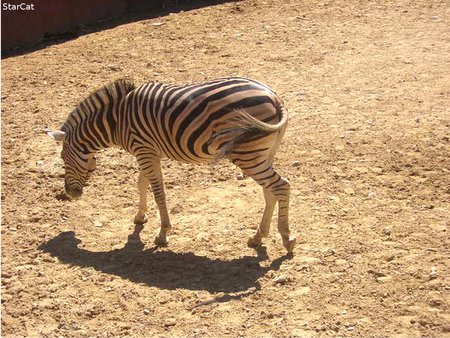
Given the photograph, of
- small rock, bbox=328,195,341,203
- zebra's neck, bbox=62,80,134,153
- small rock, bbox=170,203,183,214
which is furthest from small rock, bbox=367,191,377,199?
zebra's neck, bbox=62,80,134,153

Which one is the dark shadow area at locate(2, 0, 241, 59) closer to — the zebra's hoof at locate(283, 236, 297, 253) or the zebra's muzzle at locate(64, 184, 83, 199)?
the zebra's muzzle at locate(64, 184, 83, 199)

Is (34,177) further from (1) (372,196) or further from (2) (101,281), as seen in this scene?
(1) (372,196)

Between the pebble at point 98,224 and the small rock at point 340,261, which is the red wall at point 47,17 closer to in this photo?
the pebble at point 98,224

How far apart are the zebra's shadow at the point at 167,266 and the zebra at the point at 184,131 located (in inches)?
12.0

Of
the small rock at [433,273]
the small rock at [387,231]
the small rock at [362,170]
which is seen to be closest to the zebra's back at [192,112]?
the small rock at [387,231]

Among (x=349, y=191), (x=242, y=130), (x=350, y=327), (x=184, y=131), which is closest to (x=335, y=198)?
(x=349, y=191)

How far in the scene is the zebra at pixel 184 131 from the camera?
22.9 ft

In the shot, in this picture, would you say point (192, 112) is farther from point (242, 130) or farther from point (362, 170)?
point (362, 170)

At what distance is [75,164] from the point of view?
27.1 ft

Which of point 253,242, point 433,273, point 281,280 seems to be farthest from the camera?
point 253,242

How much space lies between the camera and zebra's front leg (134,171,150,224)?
817cm

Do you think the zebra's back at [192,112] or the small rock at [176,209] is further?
the small rock at [176,209]

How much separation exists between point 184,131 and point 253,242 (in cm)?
132

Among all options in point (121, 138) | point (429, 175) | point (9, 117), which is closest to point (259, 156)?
point (121, 138)
